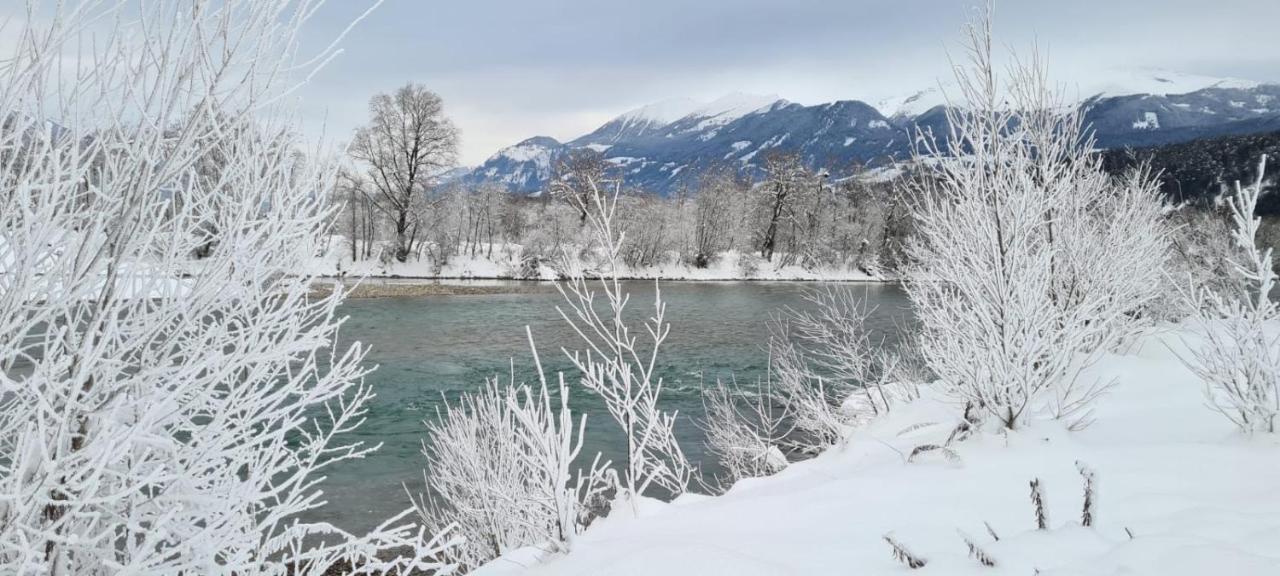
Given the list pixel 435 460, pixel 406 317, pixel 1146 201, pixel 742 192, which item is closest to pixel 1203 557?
pixel 435 460

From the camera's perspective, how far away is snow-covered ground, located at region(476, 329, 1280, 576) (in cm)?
256

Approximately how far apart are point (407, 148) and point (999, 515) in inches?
1580

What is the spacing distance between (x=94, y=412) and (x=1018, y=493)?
14.6 feet

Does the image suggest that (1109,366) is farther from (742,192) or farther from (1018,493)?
(742,192)

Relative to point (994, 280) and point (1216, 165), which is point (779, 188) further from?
point (1216, 165)

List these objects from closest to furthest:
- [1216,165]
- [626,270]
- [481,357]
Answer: [481,357] < [626,270] < [1216,165]

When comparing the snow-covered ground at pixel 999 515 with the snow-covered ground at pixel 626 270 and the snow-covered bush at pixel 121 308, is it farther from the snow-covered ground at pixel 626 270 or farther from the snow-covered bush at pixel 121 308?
the snow-covered ground at pixel 626 270

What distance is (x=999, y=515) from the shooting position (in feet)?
11.3

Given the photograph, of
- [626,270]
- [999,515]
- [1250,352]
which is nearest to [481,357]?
[999,515]

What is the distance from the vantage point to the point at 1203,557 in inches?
91.8

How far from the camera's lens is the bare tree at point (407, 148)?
37.4 meters

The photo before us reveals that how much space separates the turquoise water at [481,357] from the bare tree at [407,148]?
11.5 m

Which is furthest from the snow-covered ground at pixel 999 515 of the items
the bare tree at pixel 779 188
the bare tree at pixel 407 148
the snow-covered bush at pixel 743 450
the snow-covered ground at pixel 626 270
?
the bare tree at pixel 779 188

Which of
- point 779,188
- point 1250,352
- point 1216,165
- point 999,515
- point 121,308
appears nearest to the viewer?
point 121,308
